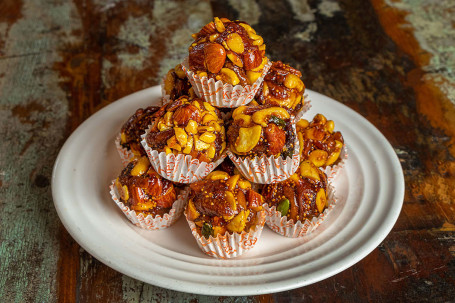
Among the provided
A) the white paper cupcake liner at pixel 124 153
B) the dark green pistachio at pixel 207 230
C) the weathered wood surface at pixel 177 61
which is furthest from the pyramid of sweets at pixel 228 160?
the weathered wood surface at pixel 177 61

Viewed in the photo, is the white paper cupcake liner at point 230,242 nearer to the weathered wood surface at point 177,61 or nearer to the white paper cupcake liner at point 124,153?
the weathered wood surface at point 177,61

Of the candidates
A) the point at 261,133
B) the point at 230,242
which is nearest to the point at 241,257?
the point at 230,242

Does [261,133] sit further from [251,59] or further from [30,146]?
[30,146]

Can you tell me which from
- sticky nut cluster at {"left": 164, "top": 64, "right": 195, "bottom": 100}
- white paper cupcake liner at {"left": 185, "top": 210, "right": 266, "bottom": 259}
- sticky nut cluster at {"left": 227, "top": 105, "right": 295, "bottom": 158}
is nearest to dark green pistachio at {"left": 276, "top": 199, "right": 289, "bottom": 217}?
white paper cupcake liner at {"left": 185, "top": 210, "right": 266, "bottom": 259}

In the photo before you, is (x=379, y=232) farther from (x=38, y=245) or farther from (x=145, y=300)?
(x=38, y=245)

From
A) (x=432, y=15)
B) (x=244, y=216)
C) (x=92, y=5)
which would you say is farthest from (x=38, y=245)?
(x=432, y=15)

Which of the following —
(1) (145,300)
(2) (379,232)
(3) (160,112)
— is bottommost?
(1) (145,300)

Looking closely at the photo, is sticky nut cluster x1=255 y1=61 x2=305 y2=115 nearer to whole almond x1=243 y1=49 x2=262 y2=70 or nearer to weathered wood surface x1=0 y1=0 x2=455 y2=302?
whole almond x1=243 y1=49 x2=262 y2=70
